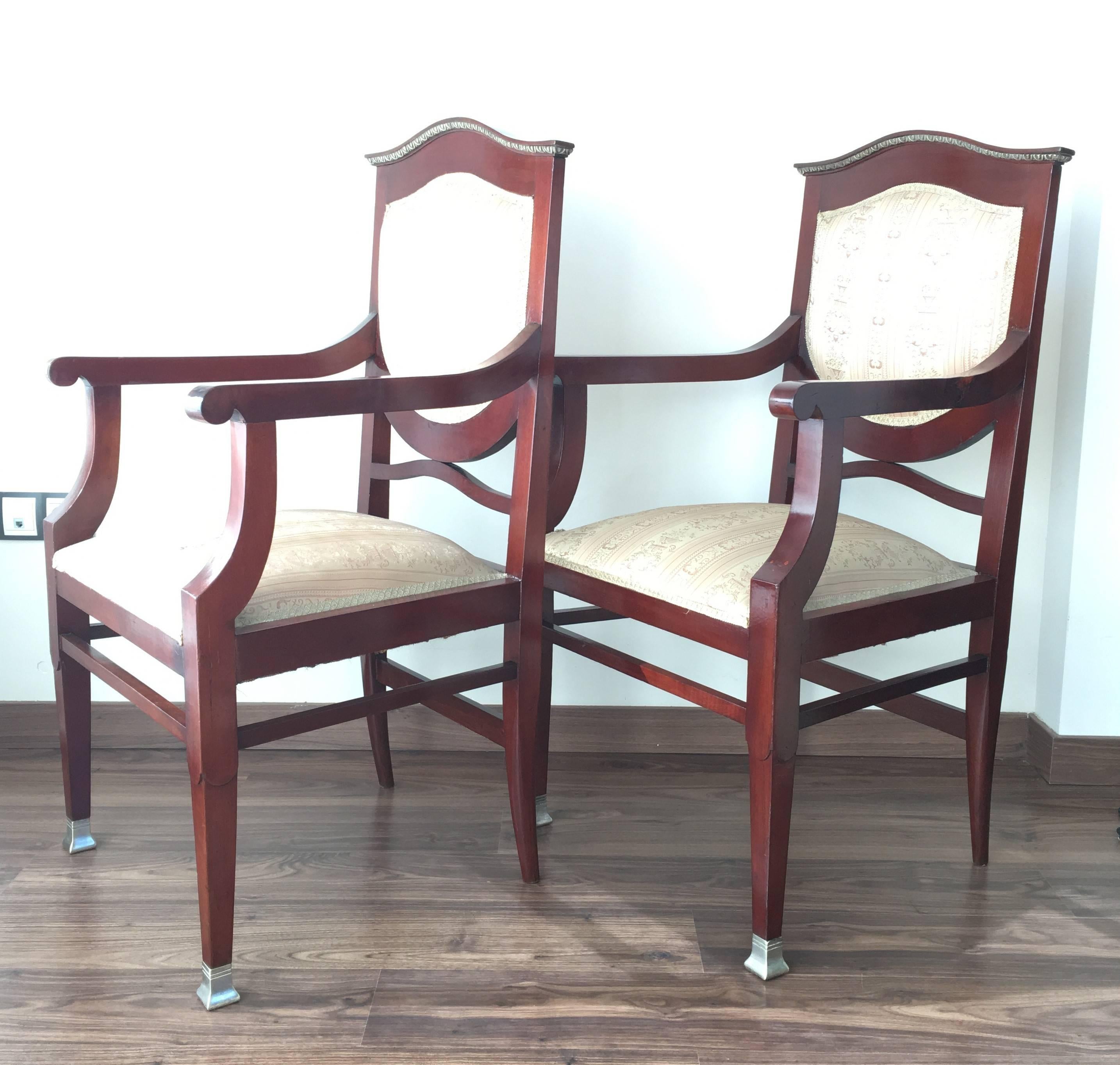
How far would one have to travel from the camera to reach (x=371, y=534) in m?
1.39

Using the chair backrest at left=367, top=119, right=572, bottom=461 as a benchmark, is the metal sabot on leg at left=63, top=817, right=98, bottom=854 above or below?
below

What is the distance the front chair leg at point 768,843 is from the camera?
4.21ft

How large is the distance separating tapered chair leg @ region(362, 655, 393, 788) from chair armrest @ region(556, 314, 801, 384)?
1.97 ft

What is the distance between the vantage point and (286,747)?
2.04 metres

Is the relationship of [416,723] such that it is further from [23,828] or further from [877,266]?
[877,266]

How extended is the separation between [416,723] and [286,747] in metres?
0.25

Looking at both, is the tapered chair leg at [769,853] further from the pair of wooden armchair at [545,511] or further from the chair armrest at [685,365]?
the chair armrest at [685,365]

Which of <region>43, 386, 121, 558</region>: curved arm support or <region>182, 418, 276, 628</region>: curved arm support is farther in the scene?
<region>43, 386, 121, 558</region>: curved arm support

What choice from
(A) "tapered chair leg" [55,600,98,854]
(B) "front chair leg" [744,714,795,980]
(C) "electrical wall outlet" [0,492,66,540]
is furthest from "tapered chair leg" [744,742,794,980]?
(C) "electrical wall outlet" [0,492,66,540]

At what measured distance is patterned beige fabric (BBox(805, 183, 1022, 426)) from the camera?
153cm

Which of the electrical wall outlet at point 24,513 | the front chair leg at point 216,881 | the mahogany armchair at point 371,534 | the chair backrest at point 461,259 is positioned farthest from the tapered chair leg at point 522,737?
the electrical wall outlet at point 24,513

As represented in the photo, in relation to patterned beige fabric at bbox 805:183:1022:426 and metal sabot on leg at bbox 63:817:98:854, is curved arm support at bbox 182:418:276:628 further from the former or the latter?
patterned beige fabric at bbox 805:183:1022:426

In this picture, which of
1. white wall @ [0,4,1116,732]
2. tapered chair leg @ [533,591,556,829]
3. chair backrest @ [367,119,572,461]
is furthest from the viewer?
white wall @ [0,4,1116,732]

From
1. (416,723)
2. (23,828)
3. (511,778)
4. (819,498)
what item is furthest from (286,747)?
(819,498)
